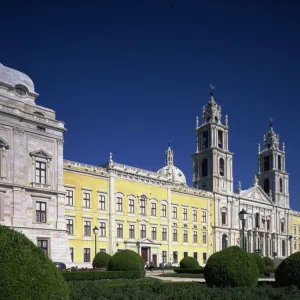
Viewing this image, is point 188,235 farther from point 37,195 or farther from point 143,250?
point 37,195

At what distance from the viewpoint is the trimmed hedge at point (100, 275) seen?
25.3 meters

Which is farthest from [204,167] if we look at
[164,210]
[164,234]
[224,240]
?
[164,234]

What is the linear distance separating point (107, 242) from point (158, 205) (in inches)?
359

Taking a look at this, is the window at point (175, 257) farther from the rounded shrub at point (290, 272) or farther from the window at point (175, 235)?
the rounded shrub at point (290, 272)

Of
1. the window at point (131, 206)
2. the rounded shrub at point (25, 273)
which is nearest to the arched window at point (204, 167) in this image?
the window at point (131, 206)

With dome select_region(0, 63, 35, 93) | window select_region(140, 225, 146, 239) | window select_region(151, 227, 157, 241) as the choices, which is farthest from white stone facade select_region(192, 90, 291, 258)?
dome select_region(0, 63, 35, 93)

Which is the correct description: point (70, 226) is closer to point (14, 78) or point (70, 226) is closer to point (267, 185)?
point (14, 78)

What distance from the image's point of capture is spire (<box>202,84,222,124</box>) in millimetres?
68438

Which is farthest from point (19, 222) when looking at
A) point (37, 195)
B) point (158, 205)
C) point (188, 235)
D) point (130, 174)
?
point (188, 235)

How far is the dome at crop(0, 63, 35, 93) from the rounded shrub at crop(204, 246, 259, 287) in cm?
2554

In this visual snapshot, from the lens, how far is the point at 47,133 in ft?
121

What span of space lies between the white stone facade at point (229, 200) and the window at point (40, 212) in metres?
32.8

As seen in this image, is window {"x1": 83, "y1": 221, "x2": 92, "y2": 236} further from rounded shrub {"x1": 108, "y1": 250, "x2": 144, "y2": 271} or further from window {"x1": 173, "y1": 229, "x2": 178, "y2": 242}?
rounded shrub {"x1": 108, "y1": 250, "x2": 144, "y2": 271}

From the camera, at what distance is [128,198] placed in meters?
50.5
